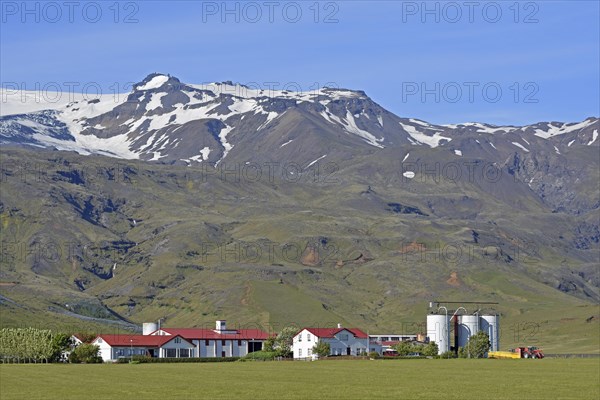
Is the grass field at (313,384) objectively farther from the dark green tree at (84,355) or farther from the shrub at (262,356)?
the shrub at (262,356)

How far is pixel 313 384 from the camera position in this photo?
97.7m

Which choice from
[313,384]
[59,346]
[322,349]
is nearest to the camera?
[313,384]

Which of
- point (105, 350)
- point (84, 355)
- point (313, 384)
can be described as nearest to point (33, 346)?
point (84, 355)

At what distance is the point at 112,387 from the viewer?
309ft

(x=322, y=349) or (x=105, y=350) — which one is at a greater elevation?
(x=105, y=350)

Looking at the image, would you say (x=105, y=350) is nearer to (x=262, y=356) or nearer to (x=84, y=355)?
(x=84, y=355)

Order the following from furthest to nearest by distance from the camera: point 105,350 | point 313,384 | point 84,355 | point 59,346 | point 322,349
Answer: point 322,349 < point 105,350 < point 59,346 < point 84,355 < point 313,384

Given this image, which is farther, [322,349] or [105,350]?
[322,349]

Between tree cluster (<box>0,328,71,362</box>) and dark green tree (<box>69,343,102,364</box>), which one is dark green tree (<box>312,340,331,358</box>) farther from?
tree cluster (<box>0,328,71,362</box>)

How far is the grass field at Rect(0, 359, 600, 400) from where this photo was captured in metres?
83.2

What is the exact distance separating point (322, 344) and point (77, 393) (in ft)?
375

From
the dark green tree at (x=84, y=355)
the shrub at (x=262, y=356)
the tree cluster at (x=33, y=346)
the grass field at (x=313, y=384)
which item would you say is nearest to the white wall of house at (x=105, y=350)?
the tree cluster at (x=33, y=346)

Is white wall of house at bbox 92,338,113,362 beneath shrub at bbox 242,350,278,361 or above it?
above

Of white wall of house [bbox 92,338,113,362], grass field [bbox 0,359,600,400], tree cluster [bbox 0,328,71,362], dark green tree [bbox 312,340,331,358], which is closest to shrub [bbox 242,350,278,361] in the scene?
dark green tree [bbox 312,340,331,358]
